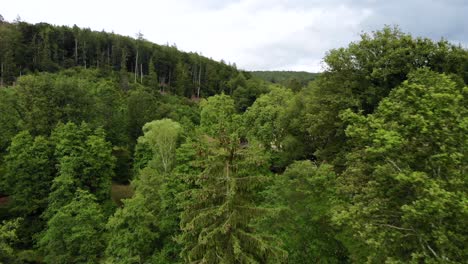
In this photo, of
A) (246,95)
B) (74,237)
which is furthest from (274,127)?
(246,95)

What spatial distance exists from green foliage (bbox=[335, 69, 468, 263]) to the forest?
2.2 inches

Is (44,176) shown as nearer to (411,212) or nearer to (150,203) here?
(150,203)

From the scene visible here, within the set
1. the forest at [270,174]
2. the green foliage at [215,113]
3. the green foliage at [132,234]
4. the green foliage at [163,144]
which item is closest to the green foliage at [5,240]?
the forest at [270,174]

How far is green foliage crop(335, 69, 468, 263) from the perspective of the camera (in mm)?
10352

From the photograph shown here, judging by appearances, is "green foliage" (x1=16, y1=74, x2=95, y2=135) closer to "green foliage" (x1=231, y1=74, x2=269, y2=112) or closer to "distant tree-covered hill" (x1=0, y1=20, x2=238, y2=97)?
"distant tree-covered hill" (x1=0, y1=20, x2=238, y2=97)

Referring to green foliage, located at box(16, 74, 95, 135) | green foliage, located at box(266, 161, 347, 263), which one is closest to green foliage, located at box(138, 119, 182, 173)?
green foliage, located at box(16, 74, 95, 135)

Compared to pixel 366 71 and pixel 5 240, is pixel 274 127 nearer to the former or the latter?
pixel 366 71

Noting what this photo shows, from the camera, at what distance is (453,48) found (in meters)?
21.6

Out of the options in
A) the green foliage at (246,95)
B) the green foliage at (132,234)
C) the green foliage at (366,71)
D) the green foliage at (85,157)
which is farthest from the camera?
the green foliage at (246,95)

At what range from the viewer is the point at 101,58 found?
318ft

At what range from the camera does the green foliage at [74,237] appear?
24219 millimetres

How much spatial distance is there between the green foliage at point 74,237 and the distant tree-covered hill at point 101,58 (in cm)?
5644

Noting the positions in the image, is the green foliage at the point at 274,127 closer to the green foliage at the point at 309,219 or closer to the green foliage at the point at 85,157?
the green foliage at the point at 309,219

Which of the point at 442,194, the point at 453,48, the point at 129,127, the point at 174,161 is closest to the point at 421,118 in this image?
the point at 442,194
